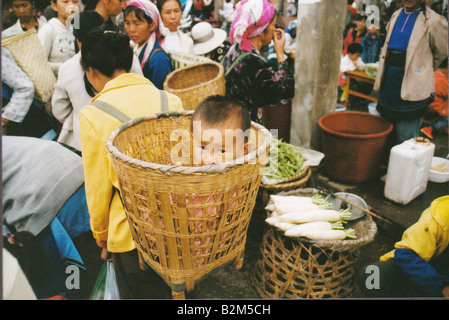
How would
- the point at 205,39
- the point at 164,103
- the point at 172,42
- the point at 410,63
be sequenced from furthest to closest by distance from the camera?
the point at 205,39, the point at 172,42, the point at 410,63, the point at 164,103

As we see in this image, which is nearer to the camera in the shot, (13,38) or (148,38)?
(13,38)

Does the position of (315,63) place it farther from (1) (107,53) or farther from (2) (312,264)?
(1) (107,53)

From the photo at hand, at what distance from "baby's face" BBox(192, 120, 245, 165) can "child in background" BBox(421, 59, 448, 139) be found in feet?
15.7

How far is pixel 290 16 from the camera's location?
37.9 ft

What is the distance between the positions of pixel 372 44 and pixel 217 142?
21.9 feet

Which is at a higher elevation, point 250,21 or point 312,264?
point 250,21

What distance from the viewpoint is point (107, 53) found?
181cm

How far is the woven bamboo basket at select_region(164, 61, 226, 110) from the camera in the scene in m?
2.53

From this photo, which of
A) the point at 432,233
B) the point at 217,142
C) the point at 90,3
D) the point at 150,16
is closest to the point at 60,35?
the point at 90,3

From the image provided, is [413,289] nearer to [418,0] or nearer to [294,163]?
[294,163]

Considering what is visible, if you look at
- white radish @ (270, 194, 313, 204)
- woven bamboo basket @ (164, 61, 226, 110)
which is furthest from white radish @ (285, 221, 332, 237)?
woven bamboo basket @ (164, 61, 226, 110)

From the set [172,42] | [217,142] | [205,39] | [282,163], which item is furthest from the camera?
[205,39]

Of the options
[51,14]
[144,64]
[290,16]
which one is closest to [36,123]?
[144,64]

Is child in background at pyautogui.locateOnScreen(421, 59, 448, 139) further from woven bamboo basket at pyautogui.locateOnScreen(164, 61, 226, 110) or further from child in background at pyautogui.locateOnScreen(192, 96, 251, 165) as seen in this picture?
child in background at pyautogui.locateOnScreen(192, 96, 251, 165)
